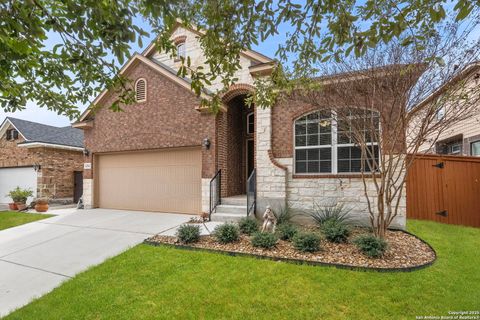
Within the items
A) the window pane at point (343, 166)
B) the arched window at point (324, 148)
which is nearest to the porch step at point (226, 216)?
the arched window at point (324, 148)

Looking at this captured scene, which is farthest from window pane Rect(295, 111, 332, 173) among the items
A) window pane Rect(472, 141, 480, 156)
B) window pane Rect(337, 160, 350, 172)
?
window pane Rect(472, 141, 480, 156)

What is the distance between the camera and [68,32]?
2715 mm

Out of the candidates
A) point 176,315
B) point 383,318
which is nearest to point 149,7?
point 176,315

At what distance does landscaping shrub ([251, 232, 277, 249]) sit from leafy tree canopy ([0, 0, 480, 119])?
3111mm

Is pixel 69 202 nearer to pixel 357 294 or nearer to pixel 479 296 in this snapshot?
pixel 357 294

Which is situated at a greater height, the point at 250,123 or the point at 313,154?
the point at 250,123

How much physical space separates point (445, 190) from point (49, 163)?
1744 cm

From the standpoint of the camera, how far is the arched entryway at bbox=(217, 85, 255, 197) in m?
8.84

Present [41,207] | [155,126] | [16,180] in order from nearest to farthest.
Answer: [155,126], [41,207], [16,180]

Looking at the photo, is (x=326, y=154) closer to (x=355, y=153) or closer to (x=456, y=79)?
(x=355, y=153)

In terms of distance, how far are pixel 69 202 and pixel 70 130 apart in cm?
611

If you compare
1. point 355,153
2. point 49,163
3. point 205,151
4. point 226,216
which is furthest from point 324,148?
point 49,163

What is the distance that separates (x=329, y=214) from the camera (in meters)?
6.98

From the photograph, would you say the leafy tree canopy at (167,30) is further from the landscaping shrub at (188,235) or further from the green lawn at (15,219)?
the green lawn at (15,219)
